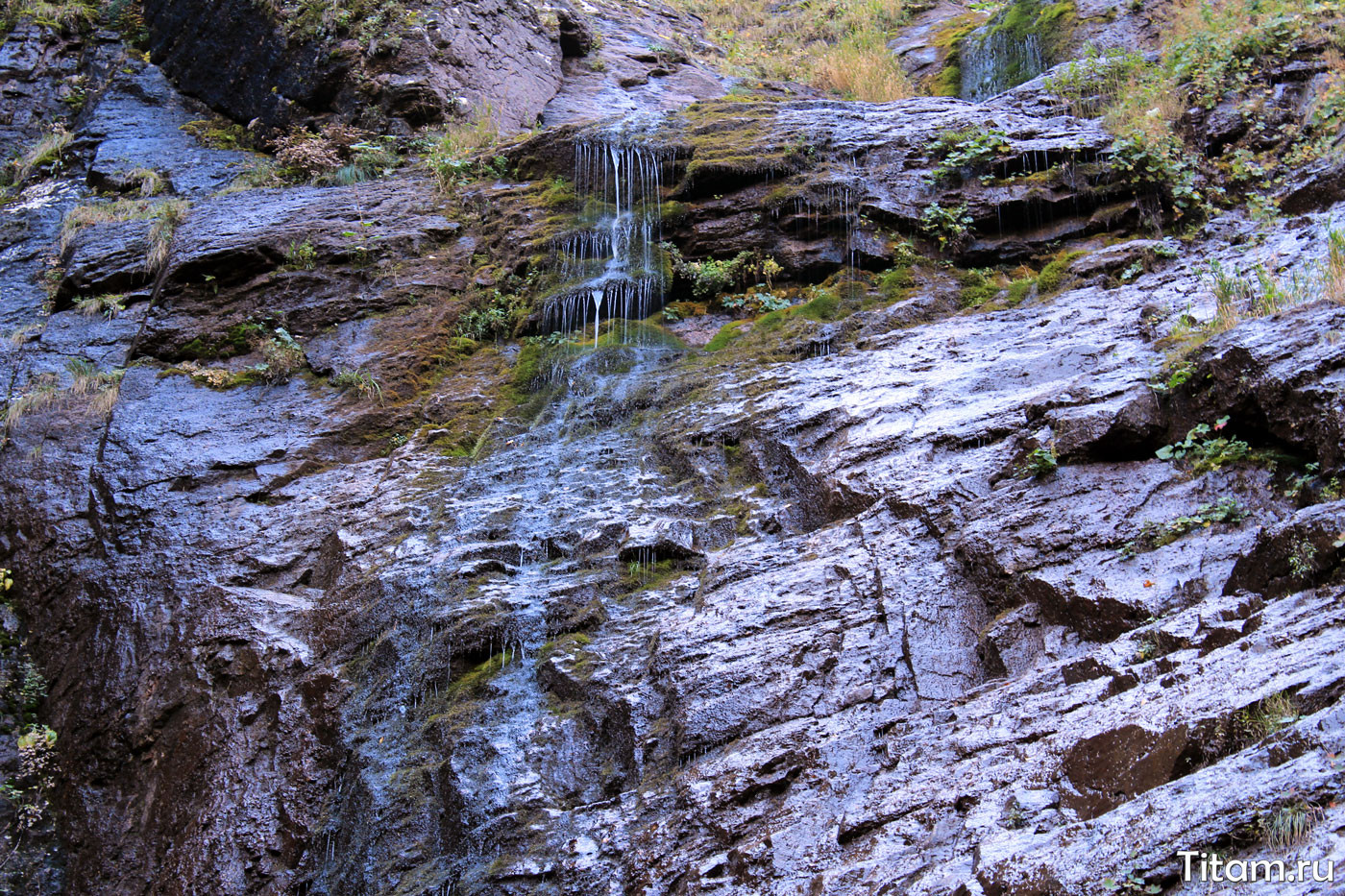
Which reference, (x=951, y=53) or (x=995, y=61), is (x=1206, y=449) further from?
(x=951, y=53)

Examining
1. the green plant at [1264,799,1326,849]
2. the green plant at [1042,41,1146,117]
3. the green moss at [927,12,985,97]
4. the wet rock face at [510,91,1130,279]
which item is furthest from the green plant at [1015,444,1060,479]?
the green moss at [927,12,985,97]

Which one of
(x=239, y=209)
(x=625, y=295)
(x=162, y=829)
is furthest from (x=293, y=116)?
(x=162, y=829)

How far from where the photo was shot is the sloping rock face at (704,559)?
385cm

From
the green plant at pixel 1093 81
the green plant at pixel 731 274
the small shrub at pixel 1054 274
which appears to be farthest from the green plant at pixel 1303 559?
the green plant at pixel 1093 81

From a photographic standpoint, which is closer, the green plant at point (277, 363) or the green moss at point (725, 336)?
the green moss at point (725, 336)

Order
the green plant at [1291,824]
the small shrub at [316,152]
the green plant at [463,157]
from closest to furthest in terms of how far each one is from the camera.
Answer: the green plant at [1291,824]
the green plant at [463,157]
the small shrub at [316,152]

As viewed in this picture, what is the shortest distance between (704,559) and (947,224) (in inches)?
200

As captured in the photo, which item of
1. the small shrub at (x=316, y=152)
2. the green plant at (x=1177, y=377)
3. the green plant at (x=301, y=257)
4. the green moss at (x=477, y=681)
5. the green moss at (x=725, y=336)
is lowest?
the green moss at (x=477, y=681)

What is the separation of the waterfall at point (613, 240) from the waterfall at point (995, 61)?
5.71 m

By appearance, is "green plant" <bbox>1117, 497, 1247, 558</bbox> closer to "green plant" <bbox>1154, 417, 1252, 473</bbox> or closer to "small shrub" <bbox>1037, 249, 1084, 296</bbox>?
"green plant" <bbox>1154, 417, 1252, 473</bbox>

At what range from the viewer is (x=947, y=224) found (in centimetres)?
932

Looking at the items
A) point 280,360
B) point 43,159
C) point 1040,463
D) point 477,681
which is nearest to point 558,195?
point 280,360

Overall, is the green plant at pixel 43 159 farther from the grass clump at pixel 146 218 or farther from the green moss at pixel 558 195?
the green moss at pixel 558 195

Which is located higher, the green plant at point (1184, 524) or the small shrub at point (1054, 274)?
the small shrub at point (1054, 274)
